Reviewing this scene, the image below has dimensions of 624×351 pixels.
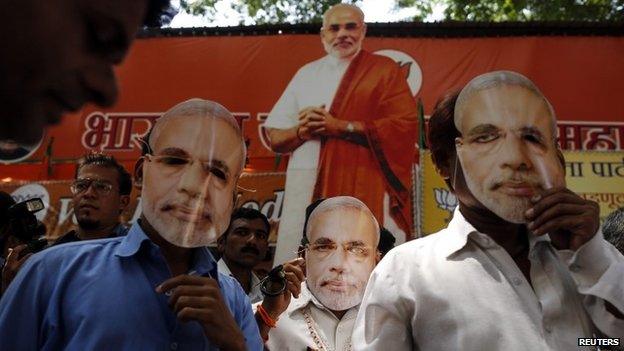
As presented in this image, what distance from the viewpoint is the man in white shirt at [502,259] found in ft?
5.70

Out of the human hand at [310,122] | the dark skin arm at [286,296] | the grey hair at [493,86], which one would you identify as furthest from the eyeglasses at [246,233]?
the human hand at [310,122]

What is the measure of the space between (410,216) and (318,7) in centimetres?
876

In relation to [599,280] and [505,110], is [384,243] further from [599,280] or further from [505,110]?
[599,280]

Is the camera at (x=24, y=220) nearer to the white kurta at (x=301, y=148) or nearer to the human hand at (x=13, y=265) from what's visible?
the human hand at (x=13, y=265)

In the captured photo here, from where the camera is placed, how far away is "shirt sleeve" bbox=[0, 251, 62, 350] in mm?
1698

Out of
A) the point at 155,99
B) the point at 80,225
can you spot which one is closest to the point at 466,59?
the point at 155,99

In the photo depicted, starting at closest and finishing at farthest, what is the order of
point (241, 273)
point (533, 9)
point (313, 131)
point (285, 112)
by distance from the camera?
point (241, 273)
point (313, 131)
point (285, 112)
point (533, 9)

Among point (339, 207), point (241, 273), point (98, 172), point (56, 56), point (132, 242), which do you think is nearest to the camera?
point (56, 56)

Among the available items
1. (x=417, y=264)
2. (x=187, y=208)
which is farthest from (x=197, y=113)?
(x=417, y=264)

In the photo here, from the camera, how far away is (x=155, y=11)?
1.18 meters

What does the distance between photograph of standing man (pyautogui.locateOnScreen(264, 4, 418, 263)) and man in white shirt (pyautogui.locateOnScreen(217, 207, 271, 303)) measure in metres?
2.07

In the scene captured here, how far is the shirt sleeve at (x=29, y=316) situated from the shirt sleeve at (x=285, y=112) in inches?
206

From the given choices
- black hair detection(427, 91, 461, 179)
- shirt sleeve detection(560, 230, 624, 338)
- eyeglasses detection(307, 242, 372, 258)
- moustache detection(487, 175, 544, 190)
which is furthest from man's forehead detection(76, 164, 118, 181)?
shirt sleeve detection(560, 230, 624, 338)

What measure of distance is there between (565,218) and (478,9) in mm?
12827
